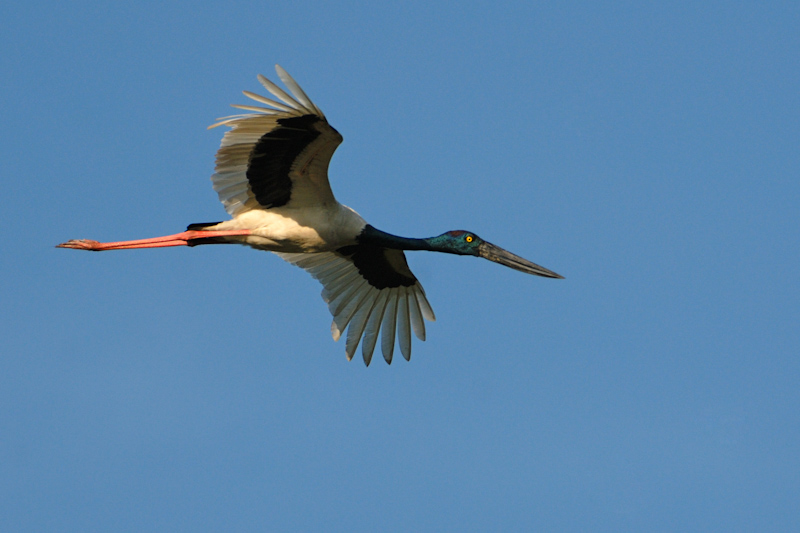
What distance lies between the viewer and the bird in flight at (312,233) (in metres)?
13.2

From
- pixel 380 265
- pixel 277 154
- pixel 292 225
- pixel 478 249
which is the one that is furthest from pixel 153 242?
pixel 478 249

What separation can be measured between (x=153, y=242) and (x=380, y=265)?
3.44 metres

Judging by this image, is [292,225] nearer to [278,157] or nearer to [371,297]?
[278,157]

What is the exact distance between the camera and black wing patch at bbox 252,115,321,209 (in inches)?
520

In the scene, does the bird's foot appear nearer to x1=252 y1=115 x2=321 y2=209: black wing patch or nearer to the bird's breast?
the bird's breast

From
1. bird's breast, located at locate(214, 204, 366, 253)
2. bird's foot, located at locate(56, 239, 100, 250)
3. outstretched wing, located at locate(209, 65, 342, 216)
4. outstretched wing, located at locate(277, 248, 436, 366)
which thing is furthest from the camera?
outstretched wing, located at locate(277, 248, 436, 366)

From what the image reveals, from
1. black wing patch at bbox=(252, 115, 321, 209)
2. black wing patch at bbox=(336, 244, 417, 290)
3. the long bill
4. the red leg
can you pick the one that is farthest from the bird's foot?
the long bill

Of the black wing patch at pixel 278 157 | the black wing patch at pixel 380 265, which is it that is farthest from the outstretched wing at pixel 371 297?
the black wing patch at pixel 278 157

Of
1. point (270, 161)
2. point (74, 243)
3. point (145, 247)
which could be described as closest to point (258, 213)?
point (270, 161)

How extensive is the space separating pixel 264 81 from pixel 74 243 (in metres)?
4.68

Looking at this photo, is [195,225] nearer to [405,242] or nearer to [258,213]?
[258,213]

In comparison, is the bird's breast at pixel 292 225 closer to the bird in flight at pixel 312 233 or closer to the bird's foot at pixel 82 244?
the bird in flight at pixel 312 233

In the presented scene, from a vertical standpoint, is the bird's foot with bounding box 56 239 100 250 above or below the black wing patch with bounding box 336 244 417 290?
below

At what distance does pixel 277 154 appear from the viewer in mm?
13703
